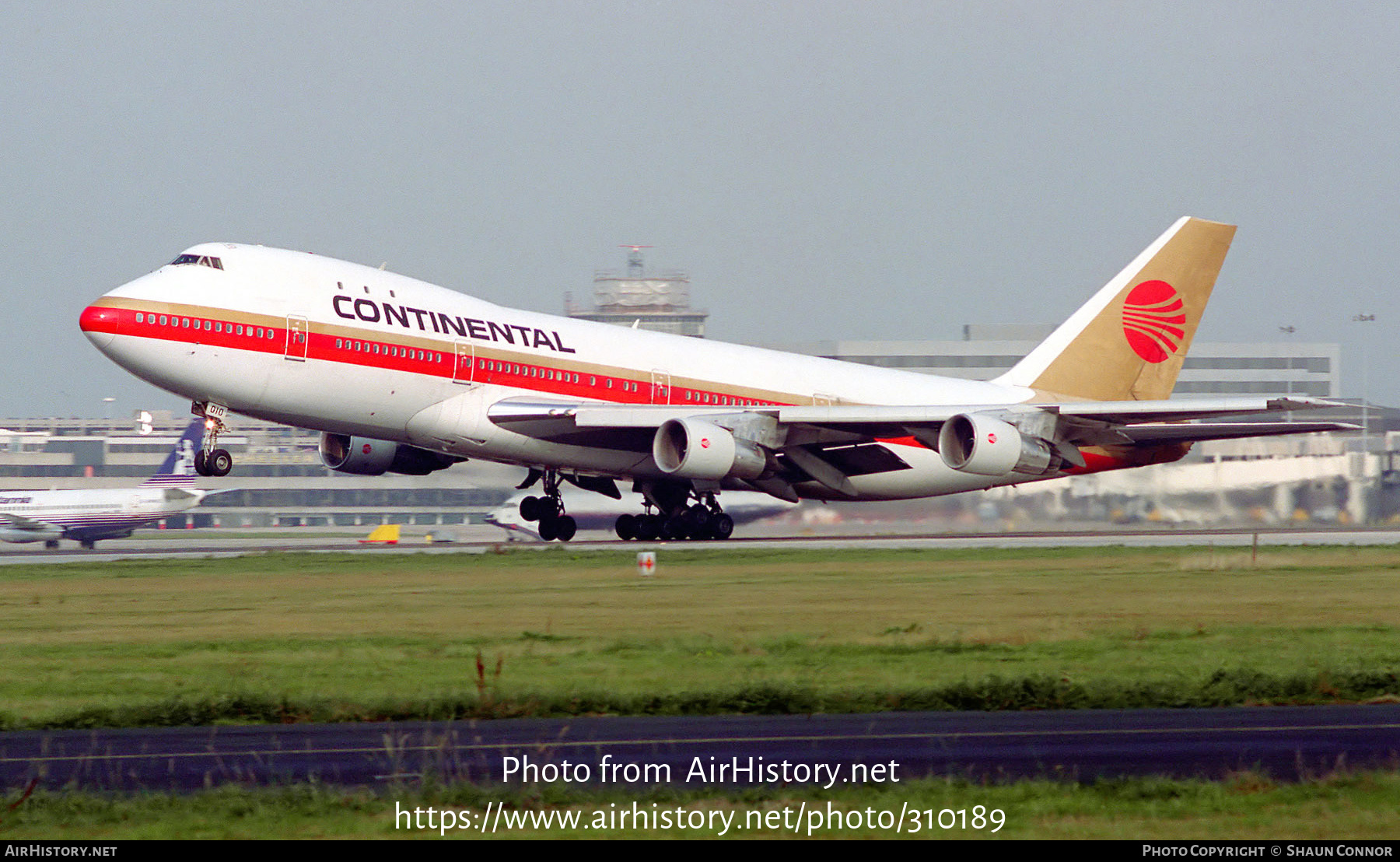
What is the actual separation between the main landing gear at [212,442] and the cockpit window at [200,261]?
9.30ft

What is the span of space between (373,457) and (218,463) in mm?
7005

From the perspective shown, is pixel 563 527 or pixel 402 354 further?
pixel 563 527

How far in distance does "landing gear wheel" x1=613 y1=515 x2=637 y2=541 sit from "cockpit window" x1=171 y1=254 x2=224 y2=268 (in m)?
12.2

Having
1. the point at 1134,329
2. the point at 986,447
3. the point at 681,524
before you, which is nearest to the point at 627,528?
the point at 681,524

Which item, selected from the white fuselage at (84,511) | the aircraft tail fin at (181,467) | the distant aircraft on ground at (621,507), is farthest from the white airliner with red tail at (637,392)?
the aircraft tail fin at (181,467)

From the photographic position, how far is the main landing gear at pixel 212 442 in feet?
106

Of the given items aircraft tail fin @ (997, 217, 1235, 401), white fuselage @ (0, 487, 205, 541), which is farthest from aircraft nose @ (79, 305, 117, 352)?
white fuselage @ (0, 487, 205, 541)

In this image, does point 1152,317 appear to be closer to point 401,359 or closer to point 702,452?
point 702,452

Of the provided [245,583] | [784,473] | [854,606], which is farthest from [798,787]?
[784,473]

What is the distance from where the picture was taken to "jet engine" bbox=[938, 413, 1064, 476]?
116 feet

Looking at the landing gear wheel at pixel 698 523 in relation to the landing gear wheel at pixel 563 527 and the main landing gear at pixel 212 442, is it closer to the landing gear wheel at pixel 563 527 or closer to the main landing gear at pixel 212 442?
the landing gear wheel at pixel 563 527

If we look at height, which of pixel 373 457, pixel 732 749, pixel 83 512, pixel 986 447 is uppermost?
pixel 986 447

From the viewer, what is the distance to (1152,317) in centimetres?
4356
